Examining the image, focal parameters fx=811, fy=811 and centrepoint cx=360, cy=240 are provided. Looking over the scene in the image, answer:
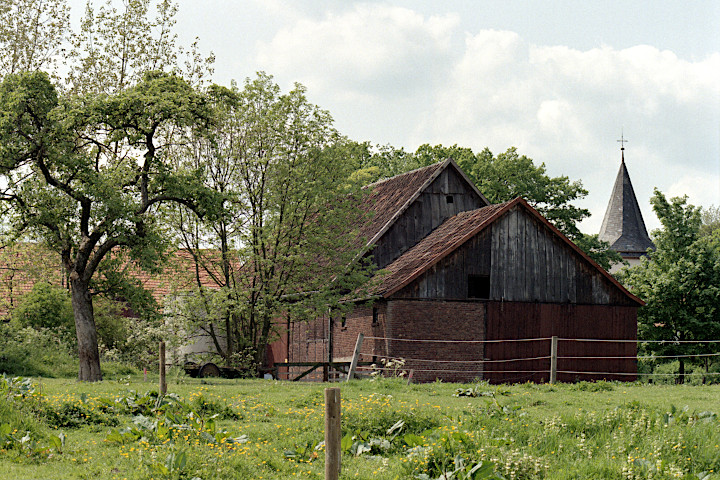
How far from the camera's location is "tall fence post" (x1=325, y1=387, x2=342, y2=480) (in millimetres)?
8445

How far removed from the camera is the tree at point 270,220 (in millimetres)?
28062

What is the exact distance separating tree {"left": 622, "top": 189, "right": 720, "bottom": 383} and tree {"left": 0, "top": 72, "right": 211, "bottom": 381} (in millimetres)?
23069

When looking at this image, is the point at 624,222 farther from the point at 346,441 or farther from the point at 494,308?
the point at 346,441

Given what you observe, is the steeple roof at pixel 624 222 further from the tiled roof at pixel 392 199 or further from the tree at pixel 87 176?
the tree at pixel 87 176

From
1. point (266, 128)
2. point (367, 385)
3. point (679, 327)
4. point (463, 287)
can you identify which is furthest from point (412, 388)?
point (679, 327)

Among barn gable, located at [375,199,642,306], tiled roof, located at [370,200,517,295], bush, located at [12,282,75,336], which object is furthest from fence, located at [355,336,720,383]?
bush, located at [12,282,75,336]

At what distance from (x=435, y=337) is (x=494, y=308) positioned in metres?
2.53

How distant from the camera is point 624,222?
78.4 metres

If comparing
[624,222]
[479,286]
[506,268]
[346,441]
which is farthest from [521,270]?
[624,222]

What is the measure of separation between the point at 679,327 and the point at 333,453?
33210mm

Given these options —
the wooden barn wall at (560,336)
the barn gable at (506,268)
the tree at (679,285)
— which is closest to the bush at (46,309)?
the barn gable at (506,268)

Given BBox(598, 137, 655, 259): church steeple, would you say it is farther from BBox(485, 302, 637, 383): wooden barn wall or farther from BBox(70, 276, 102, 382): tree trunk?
BBox(70, 276, 102, 382): tree trunk

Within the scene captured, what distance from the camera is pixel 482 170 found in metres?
43.3

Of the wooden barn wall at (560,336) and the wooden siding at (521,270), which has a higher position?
the wooden siding at (521,270)
